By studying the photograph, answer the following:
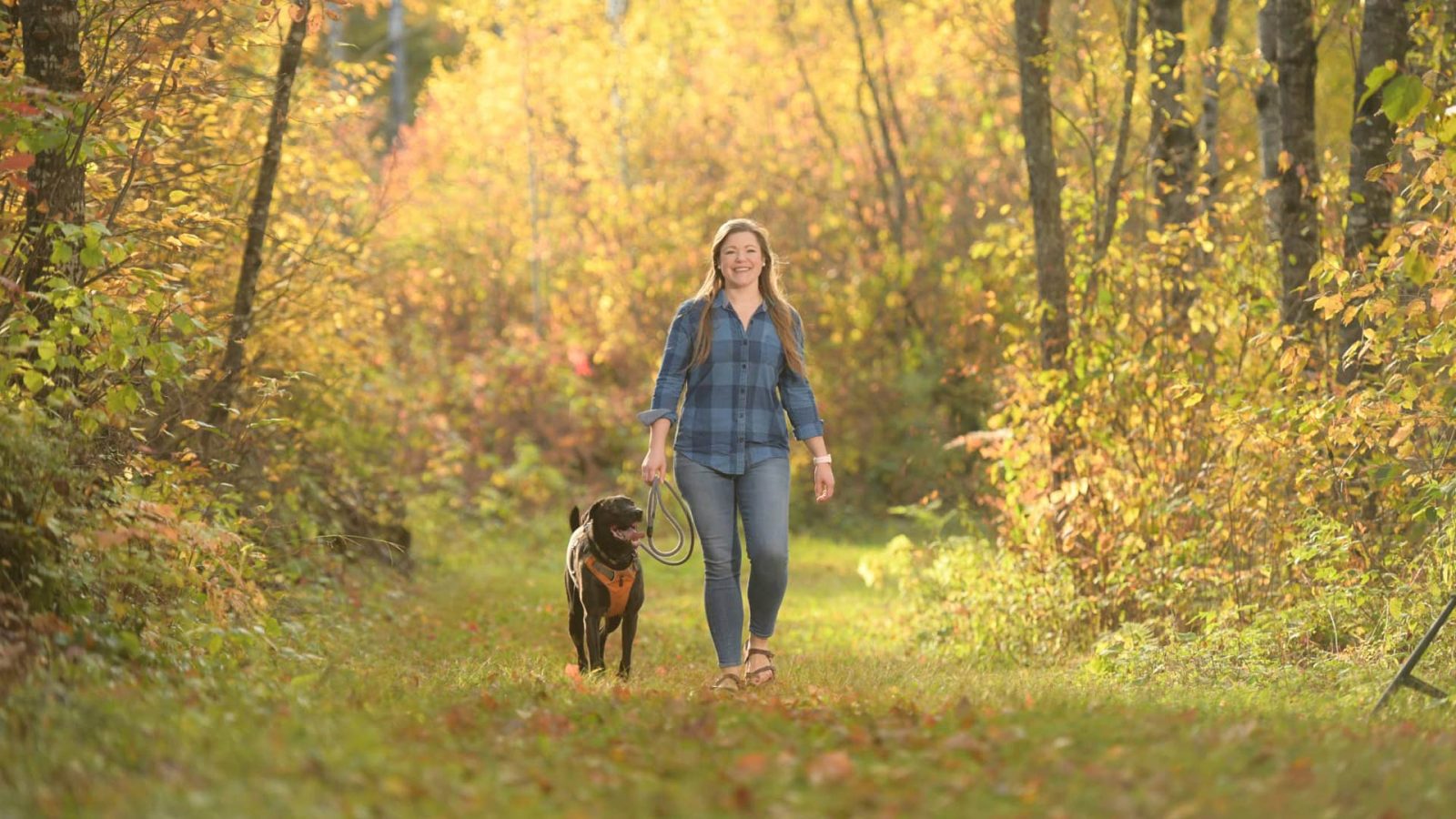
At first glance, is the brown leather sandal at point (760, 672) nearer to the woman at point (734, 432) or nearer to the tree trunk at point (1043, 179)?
the woman at point (734, 432)

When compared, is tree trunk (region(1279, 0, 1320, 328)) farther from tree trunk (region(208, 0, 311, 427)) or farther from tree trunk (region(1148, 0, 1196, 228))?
tree trunk (region(208, 0, 311, 427))

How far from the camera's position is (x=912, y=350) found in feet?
68.6

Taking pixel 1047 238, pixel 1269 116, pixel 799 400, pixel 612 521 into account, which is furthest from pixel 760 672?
pixel 1269 116

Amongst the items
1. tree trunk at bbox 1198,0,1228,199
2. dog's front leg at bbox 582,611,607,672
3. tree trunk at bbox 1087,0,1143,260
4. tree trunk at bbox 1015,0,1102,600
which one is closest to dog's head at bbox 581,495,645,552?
dog's front leg at bbox 582,611,607,672

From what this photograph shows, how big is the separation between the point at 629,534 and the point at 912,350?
13430mm

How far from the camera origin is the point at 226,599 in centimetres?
723

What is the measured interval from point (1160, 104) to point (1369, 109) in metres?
2.33

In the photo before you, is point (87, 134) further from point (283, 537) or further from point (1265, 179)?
point (1265, 179)

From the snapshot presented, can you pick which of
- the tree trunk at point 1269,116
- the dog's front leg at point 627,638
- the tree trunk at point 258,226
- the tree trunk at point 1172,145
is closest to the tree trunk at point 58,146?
the tree trunk at point 258,226

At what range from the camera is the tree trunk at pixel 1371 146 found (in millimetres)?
9305

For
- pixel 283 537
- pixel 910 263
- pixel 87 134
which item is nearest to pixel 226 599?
pixel 87 134

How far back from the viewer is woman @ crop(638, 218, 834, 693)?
23.9 feet

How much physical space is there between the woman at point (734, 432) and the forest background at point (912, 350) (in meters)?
2.10

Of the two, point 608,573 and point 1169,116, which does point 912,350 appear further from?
point 608,573
